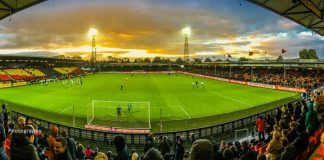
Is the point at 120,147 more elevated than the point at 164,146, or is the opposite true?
the point at 120,147

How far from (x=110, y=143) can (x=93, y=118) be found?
6902 millimetres

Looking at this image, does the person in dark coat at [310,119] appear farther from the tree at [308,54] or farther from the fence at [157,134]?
the tree at [308,54]

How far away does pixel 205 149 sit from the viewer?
2.69 metres

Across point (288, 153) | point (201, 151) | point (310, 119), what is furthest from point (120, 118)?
point (201, 151)

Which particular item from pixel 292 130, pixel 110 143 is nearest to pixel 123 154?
pixel 292 130

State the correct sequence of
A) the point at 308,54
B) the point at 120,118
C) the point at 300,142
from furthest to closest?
the point at 308,54
the point at 120,118
the point at 300,142

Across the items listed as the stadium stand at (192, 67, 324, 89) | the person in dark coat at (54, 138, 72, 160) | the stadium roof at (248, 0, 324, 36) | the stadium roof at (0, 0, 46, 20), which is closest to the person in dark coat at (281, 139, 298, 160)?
the person in dark coat at (54, 138, 72, 160)

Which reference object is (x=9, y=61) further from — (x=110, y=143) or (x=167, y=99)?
(x=110, y=143)

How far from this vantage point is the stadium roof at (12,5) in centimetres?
1043

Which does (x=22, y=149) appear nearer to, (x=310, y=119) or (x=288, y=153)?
(x=288, y=153)

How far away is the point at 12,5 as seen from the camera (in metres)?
10.7

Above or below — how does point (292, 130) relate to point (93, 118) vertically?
above

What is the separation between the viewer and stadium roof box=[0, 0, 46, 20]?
1043cm

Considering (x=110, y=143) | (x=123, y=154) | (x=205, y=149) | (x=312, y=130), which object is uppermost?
(x=205, y=149)
